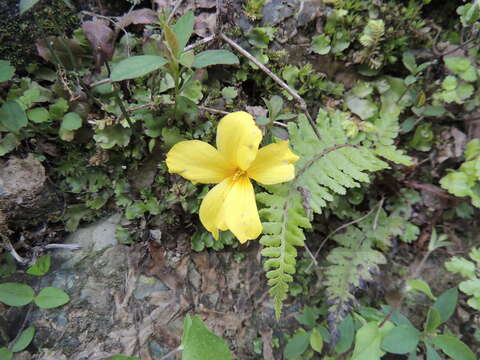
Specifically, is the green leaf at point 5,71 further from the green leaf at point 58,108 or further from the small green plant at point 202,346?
the small green plant at point 202,346

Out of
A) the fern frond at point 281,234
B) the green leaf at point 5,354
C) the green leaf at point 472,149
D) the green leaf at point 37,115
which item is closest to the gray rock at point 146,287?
the green leaf at point 5,354

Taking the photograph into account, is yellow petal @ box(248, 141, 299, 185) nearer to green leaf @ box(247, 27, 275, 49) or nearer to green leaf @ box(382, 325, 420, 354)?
green leaf @ box(247, 27, 275, 49)

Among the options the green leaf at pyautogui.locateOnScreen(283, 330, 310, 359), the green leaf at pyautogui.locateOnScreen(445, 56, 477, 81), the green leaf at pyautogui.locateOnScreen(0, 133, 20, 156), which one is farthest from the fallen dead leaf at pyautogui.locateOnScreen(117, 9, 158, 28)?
the green leaf at pyautogui.locateOnScreen(283, 330, 310, 359)

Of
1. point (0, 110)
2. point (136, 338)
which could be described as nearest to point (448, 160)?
point (136, 338)

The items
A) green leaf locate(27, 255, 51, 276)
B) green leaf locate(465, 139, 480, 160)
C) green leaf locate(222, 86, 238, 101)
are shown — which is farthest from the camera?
green leaf locate(465, 139, 480, 160)

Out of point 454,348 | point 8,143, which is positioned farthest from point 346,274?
point 8,143

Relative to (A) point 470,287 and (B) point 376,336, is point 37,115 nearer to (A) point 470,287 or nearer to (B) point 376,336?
(B) point 376,336

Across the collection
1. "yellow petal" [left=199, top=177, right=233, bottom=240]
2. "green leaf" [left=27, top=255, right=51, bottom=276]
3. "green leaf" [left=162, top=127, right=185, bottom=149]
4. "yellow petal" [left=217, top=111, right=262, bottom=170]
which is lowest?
"green leaf" [left=27, top=255, right=51, bottom=276]
